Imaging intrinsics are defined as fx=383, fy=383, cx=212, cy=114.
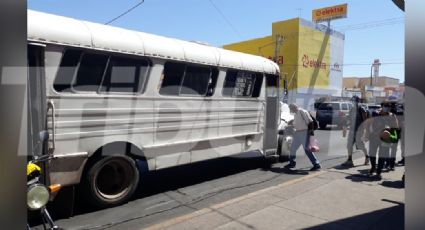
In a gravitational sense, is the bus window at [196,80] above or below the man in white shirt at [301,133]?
above

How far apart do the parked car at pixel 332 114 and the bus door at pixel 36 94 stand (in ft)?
65.0

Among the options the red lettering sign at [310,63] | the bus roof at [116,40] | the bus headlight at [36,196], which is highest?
the red lettering sign at [310,63]

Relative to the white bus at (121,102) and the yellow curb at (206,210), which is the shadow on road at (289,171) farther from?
the white bus at (121,102)

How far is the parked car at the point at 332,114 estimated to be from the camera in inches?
896

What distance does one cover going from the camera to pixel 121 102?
6.21m

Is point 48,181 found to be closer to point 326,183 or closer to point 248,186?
point 248,186

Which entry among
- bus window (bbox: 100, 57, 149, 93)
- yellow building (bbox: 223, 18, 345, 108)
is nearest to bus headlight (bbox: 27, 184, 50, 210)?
bus window (bbox: 100, 57, 149, 93)

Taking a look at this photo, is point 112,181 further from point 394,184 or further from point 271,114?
point 394,184

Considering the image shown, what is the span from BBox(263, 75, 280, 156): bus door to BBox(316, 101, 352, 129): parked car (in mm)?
13818

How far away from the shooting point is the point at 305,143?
948 cm

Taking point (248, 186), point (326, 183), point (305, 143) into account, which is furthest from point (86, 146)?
point (305, 143)

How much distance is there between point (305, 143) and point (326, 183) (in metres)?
1.87

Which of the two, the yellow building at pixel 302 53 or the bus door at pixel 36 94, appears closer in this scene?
the bus door at pixel 36 94

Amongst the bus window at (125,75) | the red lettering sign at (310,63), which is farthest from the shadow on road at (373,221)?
the red lettering sign at (310,63)
